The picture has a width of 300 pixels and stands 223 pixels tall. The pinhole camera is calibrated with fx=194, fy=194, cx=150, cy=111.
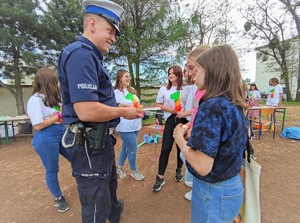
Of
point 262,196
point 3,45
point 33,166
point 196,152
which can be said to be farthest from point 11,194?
point 3,45

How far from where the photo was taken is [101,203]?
157 cm

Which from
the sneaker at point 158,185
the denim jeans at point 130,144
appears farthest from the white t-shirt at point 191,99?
the sneaker at point 158,185

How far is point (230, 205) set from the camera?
124cm

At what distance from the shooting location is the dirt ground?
8.26 feet

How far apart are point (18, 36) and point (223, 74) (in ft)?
29.6

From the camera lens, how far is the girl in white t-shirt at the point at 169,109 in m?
2.99

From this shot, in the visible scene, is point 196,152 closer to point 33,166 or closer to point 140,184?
point 140,184

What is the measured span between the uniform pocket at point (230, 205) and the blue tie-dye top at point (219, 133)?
0.47ft

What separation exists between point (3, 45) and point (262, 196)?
9.88 meters

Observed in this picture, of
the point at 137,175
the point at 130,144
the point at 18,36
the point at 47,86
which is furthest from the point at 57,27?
the point at 137,175

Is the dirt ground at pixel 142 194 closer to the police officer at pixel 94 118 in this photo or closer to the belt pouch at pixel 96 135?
the police officer at pixel 94 118

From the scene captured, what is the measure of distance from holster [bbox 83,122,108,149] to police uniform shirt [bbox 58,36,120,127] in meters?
0.11

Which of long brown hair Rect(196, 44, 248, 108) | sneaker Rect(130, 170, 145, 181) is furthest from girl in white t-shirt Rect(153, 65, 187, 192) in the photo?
long brown hair Rect(196, 44, 248, 108)

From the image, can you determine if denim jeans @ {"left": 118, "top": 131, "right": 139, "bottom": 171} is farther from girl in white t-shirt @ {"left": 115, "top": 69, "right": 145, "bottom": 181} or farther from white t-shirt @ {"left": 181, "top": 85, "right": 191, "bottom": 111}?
white t-shirt @ {"left": 181, "top": 85, "right": 191, "bottom": 111}
